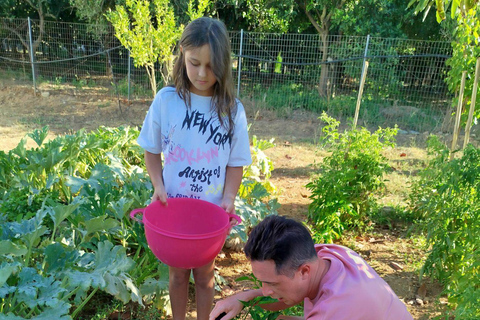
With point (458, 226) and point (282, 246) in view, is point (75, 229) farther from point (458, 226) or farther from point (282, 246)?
point (458, 226)

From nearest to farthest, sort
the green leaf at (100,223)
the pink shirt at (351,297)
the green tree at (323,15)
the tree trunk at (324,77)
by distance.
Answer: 1. the pink shirt at (351,297)
2. the green leaf at (100,223)
3. the tree trunk at (324,77)
4. the green tree at (323,15)

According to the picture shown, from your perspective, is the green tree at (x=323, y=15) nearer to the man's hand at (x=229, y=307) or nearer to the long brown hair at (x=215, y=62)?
the long brown hair at (x=215, y=62)

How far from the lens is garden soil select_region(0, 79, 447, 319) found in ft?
10.6

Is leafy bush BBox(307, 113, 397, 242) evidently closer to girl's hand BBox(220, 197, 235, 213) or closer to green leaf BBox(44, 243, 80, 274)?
girl's hand BBox(220, 197, 235, 213)

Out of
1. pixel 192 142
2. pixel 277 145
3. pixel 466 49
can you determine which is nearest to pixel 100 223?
pixel 192 142

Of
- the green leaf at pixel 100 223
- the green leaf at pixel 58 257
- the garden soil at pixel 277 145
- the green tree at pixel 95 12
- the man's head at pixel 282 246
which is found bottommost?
the garden soil at pixel 277 145

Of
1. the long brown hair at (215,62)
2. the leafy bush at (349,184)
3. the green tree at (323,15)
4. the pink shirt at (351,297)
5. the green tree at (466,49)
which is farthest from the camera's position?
the green tree at (323,15)

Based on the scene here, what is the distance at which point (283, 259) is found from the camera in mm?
1480

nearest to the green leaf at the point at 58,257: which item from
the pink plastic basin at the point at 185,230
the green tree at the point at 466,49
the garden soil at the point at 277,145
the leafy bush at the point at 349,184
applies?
the pink plastic basin at the point at 185,230

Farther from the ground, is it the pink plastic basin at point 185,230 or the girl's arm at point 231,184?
the girl's arm at point 231,184

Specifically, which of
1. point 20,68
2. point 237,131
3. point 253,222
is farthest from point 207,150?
point 20,68

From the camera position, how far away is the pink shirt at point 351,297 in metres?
1.41

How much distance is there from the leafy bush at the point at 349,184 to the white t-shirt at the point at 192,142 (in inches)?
67.7

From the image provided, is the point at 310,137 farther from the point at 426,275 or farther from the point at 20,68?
the point at 20,68
